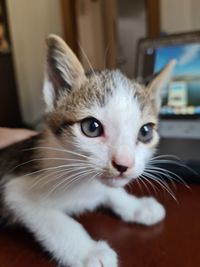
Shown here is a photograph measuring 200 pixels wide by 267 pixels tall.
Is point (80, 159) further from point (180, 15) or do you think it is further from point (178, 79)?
point (180, 15)

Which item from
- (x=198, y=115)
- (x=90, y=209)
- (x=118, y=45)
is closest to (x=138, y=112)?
(x=90, y=209)

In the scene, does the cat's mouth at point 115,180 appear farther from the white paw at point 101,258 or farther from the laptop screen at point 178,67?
the laptop screen at point 178,67

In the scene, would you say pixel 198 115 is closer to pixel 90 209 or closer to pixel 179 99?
pixel 179 99

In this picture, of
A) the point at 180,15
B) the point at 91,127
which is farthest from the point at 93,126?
the point at 180,15

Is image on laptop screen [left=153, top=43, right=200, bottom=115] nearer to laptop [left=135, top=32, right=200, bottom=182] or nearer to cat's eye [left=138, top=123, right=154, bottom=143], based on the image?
laptop [left=135, top=32, right=200, bottom=182]

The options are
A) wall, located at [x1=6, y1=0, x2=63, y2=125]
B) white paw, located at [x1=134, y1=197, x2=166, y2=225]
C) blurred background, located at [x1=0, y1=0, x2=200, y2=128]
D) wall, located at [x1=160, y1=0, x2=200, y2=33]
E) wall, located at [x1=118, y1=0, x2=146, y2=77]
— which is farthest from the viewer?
wall, located at [x1=6, y1=0, x2=63, y2=125]

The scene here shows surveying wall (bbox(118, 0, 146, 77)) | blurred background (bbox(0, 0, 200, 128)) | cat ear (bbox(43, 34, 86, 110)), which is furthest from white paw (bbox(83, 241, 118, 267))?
wall (bbox(118, 0, 146, 77))

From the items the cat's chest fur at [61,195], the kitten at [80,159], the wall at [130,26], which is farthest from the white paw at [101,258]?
the wall at [130,26]
